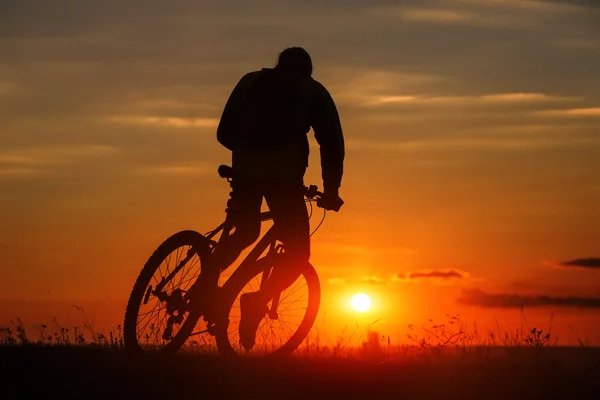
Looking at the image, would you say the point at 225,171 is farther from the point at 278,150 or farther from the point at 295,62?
the point at 295,62

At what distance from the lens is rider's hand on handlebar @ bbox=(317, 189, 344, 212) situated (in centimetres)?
1042

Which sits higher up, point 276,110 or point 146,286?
point 276,110

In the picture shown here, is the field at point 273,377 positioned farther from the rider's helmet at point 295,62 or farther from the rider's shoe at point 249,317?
the rider's helmet at point 295,62

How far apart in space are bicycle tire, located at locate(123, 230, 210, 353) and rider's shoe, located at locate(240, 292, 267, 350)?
0.46 metres

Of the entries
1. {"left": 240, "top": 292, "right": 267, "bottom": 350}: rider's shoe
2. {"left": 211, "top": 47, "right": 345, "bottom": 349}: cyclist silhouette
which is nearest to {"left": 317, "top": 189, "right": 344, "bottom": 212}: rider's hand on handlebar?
{"left": 211, "top": 47, "right": 345, "bottom": 349}: cyclist silhouette

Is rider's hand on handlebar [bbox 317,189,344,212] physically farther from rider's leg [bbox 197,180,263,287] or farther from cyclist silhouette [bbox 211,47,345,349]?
rider's leg [bbox 197,180,263,287]

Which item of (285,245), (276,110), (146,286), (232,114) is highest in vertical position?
(232,114)

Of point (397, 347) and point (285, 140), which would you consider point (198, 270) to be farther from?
point (397, 347)

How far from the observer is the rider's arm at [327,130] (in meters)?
10.1

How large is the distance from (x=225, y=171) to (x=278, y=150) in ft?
1.88

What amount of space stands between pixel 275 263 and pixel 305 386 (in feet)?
7.09

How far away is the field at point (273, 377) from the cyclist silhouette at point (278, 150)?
120 centimetres

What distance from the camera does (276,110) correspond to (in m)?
9.99

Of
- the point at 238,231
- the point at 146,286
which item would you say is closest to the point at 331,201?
the point at 238,231
